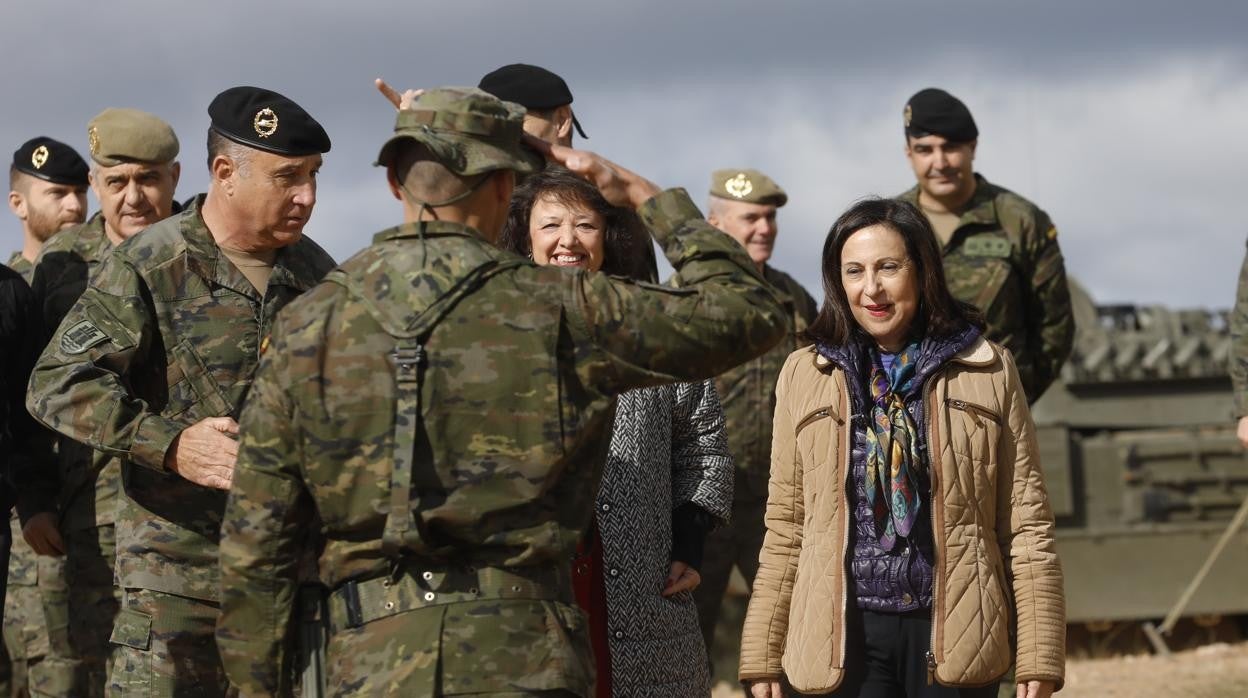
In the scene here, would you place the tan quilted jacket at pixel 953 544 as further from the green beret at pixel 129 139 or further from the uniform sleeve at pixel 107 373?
the green beret at pixel 129 139

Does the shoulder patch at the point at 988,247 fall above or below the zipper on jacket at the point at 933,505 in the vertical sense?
above

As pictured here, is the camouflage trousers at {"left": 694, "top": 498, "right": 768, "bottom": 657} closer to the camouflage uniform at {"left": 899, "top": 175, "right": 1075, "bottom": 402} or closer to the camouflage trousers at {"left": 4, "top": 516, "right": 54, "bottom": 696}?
the camouflage uniform at {"left": 899, "top": 175, "right": 1075, "bottom": 402}

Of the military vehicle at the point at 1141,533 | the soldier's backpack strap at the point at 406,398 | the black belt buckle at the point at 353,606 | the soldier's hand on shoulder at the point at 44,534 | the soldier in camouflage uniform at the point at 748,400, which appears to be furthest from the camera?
the military vehicle at the point at 1141,533

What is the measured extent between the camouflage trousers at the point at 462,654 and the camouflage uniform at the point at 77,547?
256cm

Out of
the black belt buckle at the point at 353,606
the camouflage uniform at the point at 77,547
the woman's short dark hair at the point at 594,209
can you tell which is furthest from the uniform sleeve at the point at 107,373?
the black belt buckle at the point at 353,606

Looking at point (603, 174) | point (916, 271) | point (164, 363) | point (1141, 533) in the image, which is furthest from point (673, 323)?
point (1141, 533)

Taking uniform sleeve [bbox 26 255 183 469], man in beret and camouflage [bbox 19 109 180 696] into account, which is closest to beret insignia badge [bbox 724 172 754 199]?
man in beret and camouflage [bbox 19 109 180 696]

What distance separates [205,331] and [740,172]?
4.19m

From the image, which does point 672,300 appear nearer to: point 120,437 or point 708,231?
point 708,231

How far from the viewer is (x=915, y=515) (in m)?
4.84

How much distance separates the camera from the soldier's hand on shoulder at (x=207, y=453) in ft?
16.3

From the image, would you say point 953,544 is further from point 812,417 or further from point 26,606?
point 26,606

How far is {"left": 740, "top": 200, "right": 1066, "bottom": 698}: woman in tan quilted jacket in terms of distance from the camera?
4777 millimetres

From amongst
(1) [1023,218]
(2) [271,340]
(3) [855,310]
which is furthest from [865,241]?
(1) [1023,218]
